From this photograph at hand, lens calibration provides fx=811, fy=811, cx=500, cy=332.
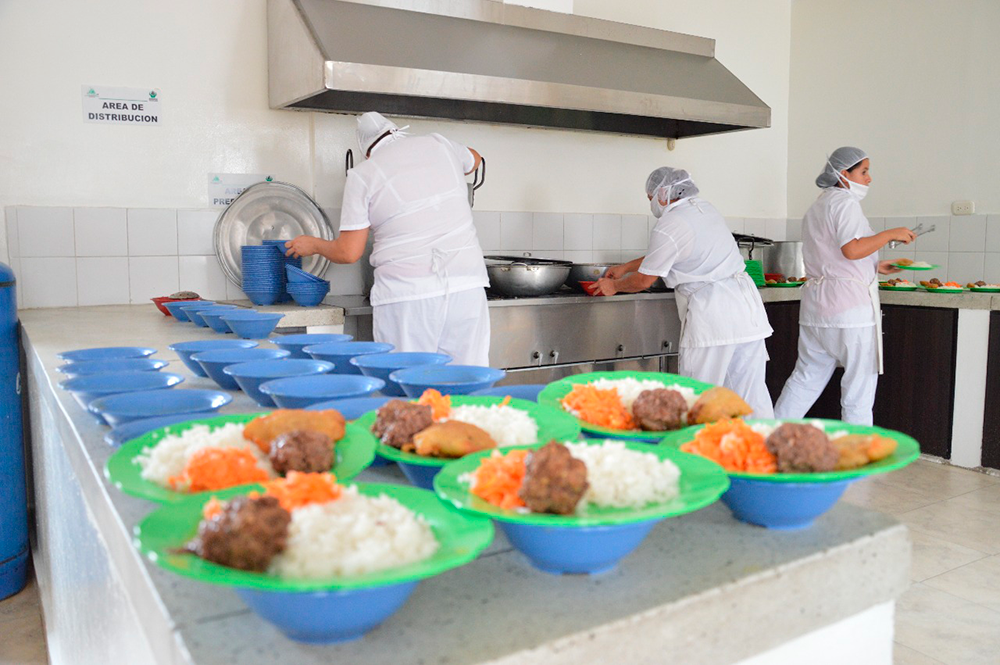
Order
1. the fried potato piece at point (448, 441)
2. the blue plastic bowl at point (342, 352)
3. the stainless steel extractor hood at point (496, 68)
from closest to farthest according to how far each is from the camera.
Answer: the fried potato piece at point (448, 441), the blue plastic bowl at point (342, 352), the stainless steel extractor hood at point (496, 68)

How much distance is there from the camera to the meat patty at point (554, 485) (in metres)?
0.78

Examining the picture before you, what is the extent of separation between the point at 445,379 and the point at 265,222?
251 cm

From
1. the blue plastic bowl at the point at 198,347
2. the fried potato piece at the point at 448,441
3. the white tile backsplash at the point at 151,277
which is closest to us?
the fried potato piece at the point at 448,441

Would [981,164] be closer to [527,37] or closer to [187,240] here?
[527,37]

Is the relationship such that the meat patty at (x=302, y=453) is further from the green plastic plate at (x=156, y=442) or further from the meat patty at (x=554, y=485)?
the meat patty at (x=554, y=485)

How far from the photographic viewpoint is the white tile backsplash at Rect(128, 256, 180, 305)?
353cm

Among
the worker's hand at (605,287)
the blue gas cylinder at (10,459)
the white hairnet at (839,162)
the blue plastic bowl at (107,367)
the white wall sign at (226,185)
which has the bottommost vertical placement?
the blue gas cylinder at (10,459)

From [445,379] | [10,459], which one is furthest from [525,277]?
[445,379]

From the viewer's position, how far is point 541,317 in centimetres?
374

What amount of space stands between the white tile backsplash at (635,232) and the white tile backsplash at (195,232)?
7.65ft

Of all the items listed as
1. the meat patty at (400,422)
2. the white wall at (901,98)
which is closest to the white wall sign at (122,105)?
the meat patty at (400,422)

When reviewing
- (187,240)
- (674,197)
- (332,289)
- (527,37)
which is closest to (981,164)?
(674,197)

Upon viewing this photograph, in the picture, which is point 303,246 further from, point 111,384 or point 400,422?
point 400,422

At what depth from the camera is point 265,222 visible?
3.70 metres
